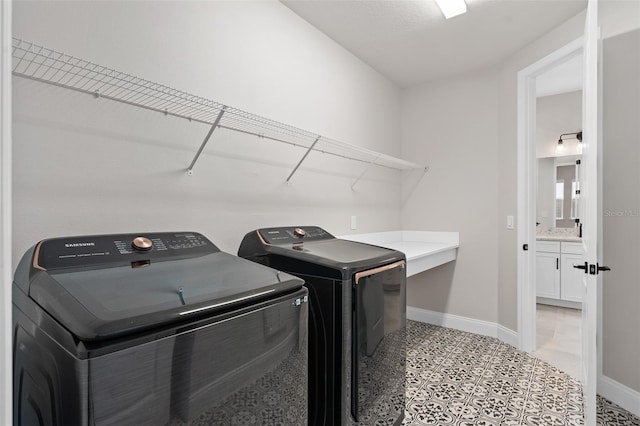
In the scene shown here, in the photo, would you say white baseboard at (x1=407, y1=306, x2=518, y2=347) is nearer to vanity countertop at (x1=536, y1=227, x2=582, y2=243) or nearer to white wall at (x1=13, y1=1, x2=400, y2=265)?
white wall at (x1=13, y1=1, x2=400, y2=265)

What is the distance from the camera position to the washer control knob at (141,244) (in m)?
1.23

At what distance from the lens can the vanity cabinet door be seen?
4.26m

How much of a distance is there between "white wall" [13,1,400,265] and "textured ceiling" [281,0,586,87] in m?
0.19

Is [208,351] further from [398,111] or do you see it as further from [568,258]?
[568,258]

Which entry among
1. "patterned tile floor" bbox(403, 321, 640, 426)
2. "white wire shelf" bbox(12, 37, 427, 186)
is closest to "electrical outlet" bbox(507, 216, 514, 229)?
"patterned tile floor" bbox(403, 321, 640, 426)

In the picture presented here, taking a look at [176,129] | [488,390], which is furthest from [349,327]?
[488,390]

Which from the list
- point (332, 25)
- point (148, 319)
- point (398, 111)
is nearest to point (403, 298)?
point (148, 319)

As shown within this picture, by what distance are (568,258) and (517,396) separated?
9.09 ft

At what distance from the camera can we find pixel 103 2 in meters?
1.34

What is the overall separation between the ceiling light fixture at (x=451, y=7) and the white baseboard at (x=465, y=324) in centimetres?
258

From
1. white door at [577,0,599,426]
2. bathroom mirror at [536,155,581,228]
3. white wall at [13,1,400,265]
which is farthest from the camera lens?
bathroom mirror at [536,155,581,228]

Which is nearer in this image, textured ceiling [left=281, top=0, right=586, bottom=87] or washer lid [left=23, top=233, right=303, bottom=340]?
washer lid [left=23, top=233, right=303, bottom=340]

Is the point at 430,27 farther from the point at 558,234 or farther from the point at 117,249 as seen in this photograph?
the point at 558,234

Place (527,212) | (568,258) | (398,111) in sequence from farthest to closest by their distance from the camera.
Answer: (568,258) < (398,111) < (527,212)
